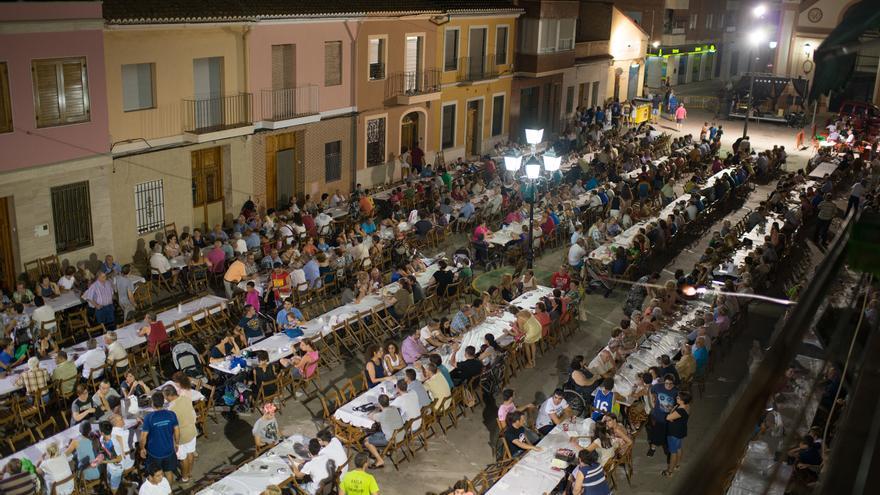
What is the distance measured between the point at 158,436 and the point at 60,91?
1022 cm

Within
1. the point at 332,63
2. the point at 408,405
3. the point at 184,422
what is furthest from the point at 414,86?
the point at 184,422

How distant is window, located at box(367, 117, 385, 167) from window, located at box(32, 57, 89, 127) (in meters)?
11.0

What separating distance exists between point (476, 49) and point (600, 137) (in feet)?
20.4

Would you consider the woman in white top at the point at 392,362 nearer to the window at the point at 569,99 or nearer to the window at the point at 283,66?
the window at the point at 283,66

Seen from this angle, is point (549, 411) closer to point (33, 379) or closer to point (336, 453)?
point (336, 453)

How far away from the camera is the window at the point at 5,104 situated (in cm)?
1792

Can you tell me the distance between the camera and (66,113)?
63.2 feet

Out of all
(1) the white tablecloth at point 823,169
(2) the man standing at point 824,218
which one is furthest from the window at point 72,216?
(1) the white tablecloth at point 823,169

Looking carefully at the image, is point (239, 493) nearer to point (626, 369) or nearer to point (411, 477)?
point (411, 477)

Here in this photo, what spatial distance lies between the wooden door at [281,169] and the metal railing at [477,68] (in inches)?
365

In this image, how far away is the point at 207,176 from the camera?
23.7 m

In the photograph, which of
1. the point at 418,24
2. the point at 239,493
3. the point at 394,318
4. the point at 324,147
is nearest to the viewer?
the point at 239,493

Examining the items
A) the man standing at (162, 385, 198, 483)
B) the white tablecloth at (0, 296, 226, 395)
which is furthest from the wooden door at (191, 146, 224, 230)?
the man standing at (162, 385, 198, 483)

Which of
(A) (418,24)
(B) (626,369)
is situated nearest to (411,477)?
(B) (626,369)
